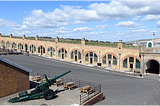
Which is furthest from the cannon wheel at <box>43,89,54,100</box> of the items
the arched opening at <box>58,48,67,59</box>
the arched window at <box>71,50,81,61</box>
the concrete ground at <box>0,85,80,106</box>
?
the arched opening at <box>58,48,67,59</box>

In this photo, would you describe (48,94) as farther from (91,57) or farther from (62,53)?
(62,53)

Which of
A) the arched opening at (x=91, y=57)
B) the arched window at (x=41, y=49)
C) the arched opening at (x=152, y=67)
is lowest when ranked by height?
the arched opening at (x=152, y=67)

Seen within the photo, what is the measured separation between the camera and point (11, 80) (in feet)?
45.3

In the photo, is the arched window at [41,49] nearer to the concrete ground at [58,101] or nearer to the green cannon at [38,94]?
the concrete ground at [58,101]

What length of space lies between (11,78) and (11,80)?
19 centimetres

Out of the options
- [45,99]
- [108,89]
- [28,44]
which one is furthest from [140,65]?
[28,44]

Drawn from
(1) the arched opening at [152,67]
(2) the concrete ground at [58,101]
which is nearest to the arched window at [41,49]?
(1) the arched opening at [152,67]

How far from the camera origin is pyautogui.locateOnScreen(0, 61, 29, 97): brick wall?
13188 mm

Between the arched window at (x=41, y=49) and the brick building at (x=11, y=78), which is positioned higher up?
the arched window at (x=41, y=49)

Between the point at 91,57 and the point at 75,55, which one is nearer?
the point at 91,57

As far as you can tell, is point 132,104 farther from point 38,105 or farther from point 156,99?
point 38,105

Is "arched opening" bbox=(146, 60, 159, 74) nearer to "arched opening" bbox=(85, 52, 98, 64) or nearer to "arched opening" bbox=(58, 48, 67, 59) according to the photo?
"arched opening" bbox=(85, 52, 98, 64)

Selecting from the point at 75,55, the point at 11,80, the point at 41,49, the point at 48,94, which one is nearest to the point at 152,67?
the point at 75,55

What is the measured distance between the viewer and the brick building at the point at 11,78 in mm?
13148
